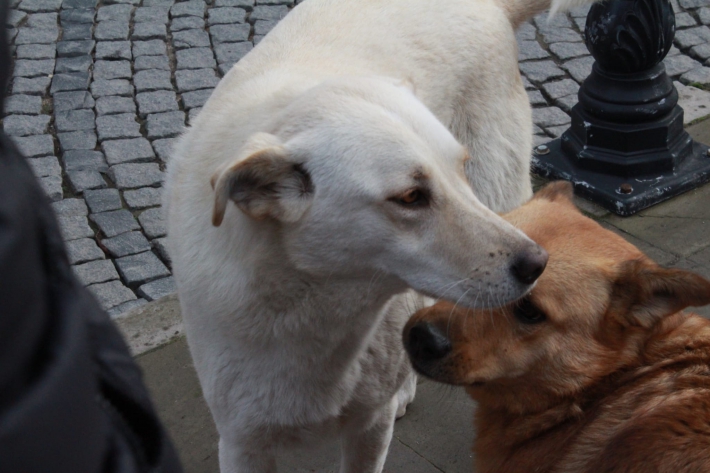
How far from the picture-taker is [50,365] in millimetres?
829

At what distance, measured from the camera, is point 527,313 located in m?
2.48

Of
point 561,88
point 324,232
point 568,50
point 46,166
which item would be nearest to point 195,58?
point 46,166

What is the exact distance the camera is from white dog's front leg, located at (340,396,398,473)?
2975 millimetres

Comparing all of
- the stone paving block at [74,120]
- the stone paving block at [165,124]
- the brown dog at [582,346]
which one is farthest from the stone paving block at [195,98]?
the brown dog at [582,346]

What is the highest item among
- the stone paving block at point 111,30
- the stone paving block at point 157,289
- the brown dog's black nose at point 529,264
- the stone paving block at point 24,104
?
the brown dog's black nose at point 529,264

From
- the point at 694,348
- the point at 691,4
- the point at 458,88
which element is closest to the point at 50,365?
the point at 694,348

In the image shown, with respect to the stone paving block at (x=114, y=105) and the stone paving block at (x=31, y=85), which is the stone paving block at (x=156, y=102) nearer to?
the stone paving block at (x=114, y=105)

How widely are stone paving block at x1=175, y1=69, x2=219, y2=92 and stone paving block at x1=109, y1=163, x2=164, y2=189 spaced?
0.96 metres

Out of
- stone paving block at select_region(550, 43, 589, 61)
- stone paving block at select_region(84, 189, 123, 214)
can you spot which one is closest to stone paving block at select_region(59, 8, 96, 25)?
stone paving block at select_region(84, 189, 123, 214)

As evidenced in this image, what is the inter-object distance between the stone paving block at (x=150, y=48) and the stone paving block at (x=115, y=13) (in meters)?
0.44

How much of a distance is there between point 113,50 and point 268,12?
1367 mm

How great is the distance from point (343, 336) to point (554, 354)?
2.27 ft

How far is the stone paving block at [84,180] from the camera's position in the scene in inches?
195

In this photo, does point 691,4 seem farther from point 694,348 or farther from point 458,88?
point 694,348
